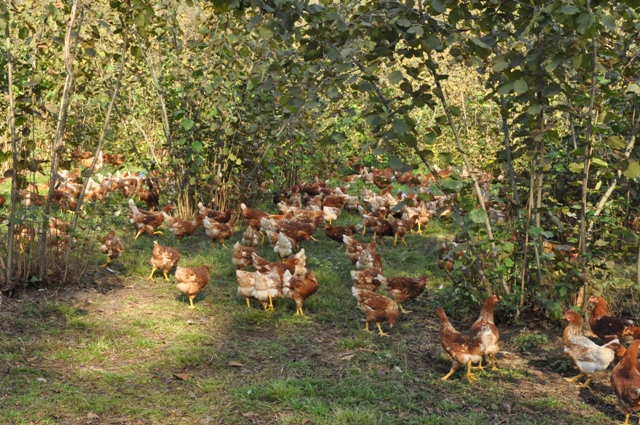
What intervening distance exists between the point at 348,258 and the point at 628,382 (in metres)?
4.47

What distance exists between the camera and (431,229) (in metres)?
10.8

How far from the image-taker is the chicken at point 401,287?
690 centimetres

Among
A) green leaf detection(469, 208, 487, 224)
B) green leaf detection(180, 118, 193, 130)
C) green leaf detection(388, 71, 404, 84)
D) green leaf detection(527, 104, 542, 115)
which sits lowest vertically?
green leaf detection(469, 208, 487, 224)

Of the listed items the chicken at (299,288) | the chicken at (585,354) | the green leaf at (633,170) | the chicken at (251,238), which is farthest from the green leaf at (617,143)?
the chicken at (251,238)

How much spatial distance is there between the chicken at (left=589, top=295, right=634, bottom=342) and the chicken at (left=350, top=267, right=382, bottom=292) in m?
2.08

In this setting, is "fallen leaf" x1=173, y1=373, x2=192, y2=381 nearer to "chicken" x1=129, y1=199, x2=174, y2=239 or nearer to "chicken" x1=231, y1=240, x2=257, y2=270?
"chicken" x1=231, y1=240, x2=257, y2=270

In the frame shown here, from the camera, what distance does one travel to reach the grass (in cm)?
461

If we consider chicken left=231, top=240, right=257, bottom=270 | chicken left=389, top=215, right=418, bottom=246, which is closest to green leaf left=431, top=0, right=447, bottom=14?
chicken left=231, top=240, right=257, bottom=270

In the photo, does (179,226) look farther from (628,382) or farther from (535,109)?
(628,382)

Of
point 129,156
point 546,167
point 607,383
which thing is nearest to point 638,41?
point 546,167

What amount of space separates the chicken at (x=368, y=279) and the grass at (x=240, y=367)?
267mm

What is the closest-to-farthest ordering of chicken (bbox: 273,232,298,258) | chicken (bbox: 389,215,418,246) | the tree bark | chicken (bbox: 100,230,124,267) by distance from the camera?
the tree bark, chicken (bbox: 100,230,124,267), chicken (bbox: 273,232,298,258), chicken (bbox: 389,215,418,246)

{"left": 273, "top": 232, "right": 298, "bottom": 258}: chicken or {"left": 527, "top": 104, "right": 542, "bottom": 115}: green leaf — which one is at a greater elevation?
{"left": 527, "top": 104, "right": 542, "bottom": 115}: green leaf

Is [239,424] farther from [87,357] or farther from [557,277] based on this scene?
[557,277]
